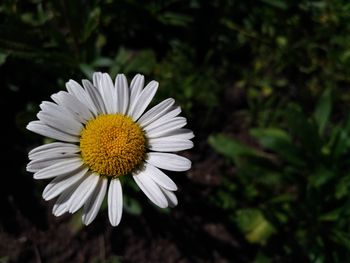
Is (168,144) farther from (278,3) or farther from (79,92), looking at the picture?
(278,3)

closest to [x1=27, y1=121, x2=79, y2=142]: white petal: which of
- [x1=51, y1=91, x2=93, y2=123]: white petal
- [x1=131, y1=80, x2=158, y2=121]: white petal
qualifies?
[x1=51, y1=91, x2=93, y2=123]: white petal

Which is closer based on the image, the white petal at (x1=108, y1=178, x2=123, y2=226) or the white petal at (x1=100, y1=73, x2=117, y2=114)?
the white petal at (x1=108, y1=178, x2=123, y2=226)

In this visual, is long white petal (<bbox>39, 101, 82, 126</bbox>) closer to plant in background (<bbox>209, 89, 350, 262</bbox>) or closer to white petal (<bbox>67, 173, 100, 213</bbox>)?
white petal (<bbox>67, 173, 100, 213</bbox>)

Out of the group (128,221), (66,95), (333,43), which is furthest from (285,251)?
(66,95)

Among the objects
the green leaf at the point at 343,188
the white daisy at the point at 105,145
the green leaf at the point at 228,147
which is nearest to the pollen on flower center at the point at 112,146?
the white daisy at the point at 105,145

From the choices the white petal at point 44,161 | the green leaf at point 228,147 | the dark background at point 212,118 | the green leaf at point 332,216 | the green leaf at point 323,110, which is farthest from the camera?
the green leaf at point 323,110

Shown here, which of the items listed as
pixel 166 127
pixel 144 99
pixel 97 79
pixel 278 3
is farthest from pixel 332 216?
pixel 97 79

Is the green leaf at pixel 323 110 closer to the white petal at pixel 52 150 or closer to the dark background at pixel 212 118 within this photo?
the dark background at pixel 212 118
